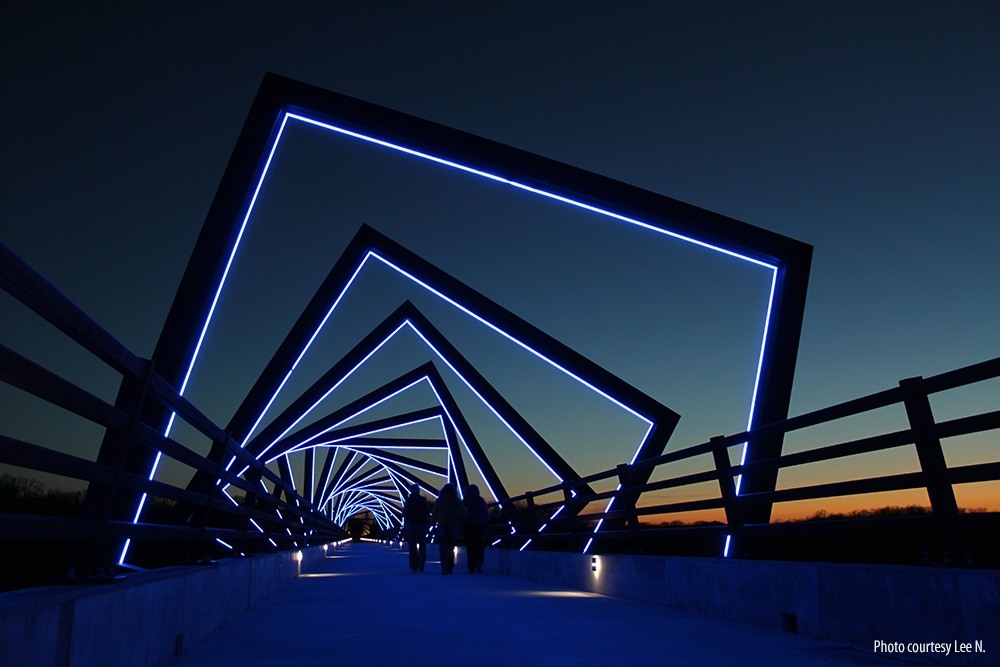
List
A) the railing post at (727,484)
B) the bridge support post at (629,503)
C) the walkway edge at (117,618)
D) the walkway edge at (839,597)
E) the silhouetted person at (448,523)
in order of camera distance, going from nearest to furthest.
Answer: the walkway edge at (117,618)
the walkway edge at (839,597)
the railing post at (727,484)
the bridge support post at (629,503)
the silhouetted person at (448,523)

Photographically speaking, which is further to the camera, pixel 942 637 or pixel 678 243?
pixel 678 243

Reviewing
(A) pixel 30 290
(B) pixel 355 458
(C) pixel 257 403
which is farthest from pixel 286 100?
(B) pixel 355 458

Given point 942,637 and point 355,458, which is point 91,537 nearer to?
point 942,637

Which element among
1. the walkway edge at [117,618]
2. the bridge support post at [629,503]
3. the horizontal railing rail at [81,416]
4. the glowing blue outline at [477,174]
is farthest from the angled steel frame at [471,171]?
the horizontal railing rail at [81,416]

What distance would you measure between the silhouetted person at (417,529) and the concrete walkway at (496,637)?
874 cm

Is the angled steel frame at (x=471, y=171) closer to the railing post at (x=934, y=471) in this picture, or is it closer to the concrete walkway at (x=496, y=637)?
the concrete walkway at (x=496, y=637)

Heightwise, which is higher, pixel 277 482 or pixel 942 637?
pixel 277 482

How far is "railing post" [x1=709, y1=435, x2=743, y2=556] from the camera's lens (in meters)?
6.70

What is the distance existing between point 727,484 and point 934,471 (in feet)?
8.95

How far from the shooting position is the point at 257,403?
14836 millimetres

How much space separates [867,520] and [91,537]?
4089 millimetres

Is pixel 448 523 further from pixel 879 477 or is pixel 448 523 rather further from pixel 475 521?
pixel 879 477

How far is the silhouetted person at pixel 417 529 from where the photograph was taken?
17.3 metres

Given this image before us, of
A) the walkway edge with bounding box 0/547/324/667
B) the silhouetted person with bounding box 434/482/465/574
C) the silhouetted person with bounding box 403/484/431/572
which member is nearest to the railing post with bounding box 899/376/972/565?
the walkway edge with bounding box 0/547/324/667
